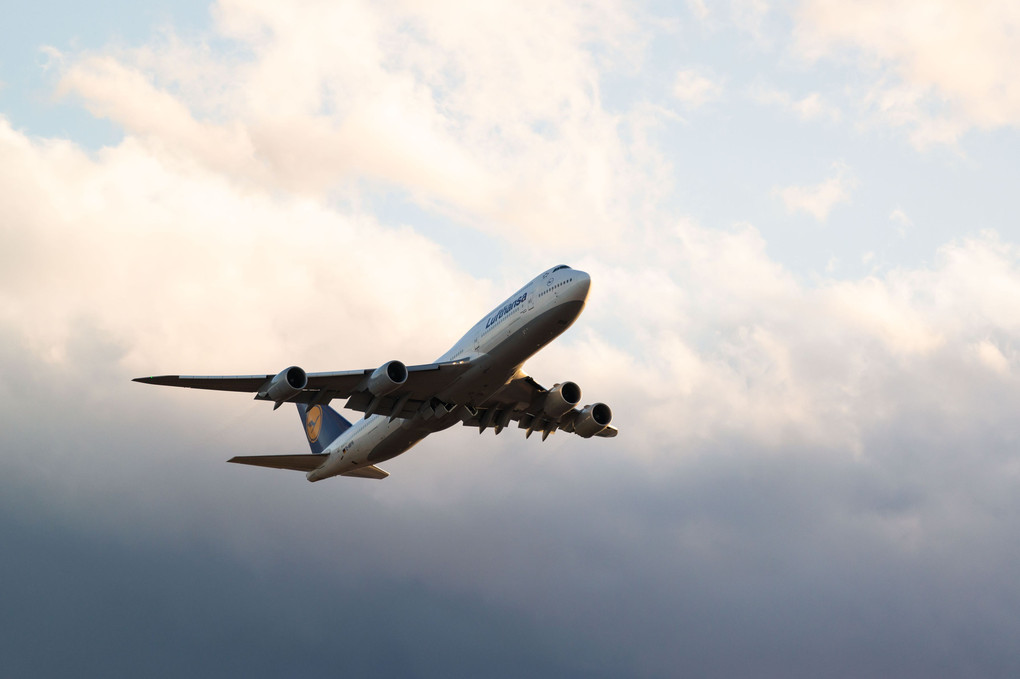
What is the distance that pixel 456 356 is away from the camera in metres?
48.9

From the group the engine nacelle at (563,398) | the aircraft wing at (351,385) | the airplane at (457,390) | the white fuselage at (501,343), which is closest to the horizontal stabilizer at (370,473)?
the airplane at (457,390)

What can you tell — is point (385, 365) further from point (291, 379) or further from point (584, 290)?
point (584, 290)

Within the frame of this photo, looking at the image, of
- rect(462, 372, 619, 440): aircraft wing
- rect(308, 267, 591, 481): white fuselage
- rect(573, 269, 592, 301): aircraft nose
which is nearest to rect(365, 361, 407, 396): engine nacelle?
rect(308, 267, 591, 481): white fuselage

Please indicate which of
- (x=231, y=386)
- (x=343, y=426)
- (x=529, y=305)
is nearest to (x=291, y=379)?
(x=231, y=386)

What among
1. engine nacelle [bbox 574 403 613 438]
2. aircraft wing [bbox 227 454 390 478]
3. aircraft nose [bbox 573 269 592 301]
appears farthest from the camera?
aircraft wing [bbox 227 454 390 478]

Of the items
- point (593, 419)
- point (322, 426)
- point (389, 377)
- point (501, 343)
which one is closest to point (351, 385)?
point (389, 377)

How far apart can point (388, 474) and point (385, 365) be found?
20506 mm

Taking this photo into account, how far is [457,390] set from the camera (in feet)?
159

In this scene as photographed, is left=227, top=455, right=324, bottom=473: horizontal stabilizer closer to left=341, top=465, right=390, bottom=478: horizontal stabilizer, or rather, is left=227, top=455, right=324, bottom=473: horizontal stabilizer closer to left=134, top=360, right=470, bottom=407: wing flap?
left=341, top=465, right=390, bottom=478: horizontal stabilizer

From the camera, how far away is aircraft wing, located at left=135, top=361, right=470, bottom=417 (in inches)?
1737

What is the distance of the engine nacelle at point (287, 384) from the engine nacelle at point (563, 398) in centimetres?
1519

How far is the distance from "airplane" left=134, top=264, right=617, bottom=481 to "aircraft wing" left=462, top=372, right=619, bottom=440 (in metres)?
0.06

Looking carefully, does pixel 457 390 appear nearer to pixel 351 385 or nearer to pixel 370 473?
pixel 351 385

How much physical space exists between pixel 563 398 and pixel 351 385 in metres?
12.1
